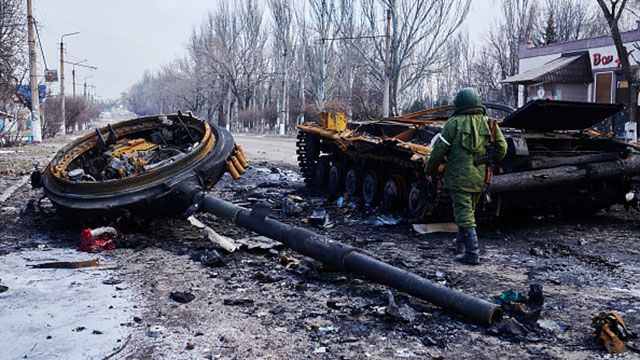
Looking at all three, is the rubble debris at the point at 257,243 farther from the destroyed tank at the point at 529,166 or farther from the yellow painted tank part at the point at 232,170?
the destroyed tank at the point at 529,166

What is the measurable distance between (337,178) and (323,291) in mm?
5643

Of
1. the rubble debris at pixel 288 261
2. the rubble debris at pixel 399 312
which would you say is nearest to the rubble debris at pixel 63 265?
the rubble debris at pixel 288 261

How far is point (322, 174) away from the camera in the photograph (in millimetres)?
11195

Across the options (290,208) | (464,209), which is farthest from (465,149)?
(290,208)

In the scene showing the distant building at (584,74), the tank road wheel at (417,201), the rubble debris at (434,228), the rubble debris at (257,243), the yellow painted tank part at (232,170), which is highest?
the distant building at (584,74)

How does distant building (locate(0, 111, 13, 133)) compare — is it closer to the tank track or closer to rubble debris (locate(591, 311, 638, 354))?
the tank track

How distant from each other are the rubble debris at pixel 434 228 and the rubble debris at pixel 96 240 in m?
3.51

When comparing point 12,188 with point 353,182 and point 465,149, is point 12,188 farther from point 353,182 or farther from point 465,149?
point 465,149

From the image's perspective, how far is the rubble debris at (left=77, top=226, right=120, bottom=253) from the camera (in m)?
6.48

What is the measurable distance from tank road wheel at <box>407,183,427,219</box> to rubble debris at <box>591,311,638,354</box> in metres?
3.68

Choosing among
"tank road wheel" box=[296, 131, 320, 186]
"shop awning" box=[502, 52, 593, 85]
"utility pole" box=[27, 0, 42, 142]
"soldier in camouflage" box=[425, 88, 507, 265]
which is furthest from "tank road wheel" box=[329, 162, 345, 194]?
"utility pole" box=[27, 0, 42, 142]

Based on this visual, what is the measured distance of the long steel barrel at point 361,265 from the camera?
3994 mm

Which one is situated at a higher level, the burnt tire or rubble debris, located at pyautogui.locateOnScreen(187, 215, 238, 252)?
the burnt tire

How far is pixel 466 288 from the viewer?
4.92m
